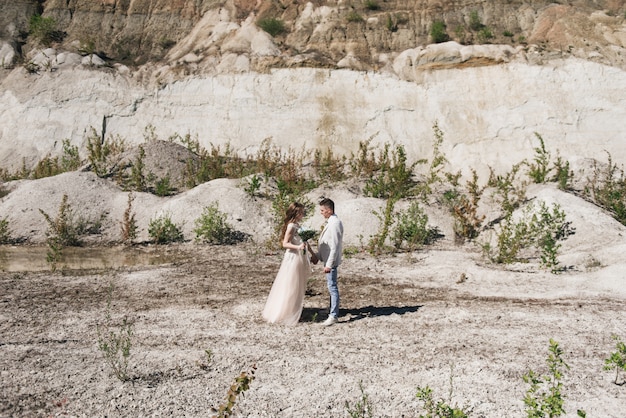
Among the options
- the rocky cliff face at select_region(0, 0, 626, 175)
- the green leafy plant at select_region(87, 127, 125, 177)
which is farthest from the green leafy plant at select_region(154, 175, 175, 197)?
the rocky cliff face at select_region(0, 0, 626, 175)

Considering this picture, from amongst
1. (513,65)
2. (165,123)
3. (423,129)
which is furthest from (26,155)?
(513,65)

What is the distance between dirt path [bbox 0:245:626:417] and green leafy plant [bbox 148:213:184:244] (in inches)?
148

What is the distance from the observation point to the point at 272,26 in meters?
24.9

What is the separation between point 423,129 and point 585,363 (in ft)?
54.3

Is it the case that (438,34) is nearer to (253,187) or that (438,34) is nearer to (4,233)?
(253,187)

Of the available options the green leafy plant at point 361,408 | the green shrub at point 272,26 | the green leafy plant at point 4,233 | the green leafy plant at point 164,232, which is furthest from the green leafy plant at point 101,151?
the green leafy plant at point 361,408

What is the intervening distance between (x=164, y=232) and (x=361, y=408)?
961 centimetres

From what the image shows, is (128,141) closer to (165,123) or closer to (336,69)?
(165,123)

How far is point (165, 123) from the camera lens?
22.8 meters

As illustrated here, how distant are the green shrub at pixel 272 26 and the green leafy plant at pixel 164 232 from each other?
14360mm

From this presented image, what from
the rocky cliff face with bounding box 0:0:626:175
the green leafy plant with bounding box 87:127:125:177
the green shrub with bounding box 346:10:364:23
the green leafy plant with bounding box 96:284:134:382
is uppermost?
the green shrub with bounding box 346:10:364:23

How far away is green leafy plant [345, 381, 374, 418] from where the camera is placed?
4.26 meters

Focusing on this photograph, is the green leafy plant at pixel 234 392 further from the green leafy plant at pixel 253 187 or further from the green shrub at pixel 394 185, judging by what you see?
the green shrub at pixel 394 185

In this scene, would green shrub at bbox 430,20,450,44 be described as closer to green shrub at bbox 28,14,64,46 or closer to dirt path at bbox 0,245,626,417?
dirt path at bbox 0,245,626,417
